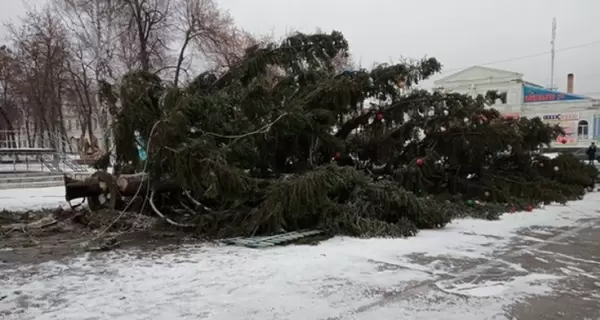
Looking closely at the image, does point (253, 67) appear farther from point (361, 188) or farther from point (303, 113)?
point (361, 188)

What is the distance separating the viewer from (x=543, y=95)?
1454 inches

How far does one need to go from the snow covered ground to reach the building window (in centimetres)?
3377

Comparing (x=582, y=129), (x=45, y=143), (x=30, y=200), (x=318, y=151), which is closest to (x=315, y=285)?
(x=318, y=151)

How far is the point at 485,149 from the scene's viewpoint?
9.13m

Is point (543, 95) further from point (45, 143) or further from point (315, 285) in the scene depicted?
point (315, 285)

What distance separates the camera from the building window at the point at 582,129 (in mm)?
34844

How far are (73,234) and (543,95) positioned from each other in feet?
127

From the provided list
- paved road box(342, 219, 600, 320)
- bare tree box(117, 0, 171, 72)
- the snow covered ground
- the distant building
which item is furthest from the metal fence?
paved road box(342, 219, 600, 320)

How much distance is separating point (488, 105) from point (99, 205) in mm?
8045

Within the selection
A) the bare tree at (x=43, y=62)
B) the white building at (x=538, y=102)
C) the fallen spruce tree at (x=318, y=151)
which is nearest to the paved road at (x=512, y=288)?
the fallen spruce tree at (x=318, y=151)

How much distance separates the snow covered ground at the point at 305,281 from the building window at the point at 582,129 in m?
33.8

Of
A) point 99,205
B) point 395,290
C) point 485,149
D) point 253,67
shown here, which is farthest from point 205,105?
point 485,149

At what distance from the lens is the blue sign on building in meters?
35.6

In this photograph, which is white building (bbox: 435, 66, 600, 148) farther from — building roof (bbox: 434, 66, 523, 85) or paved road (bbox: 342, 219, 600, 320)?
paved road (bbox: 342, 219, 600, 320)
